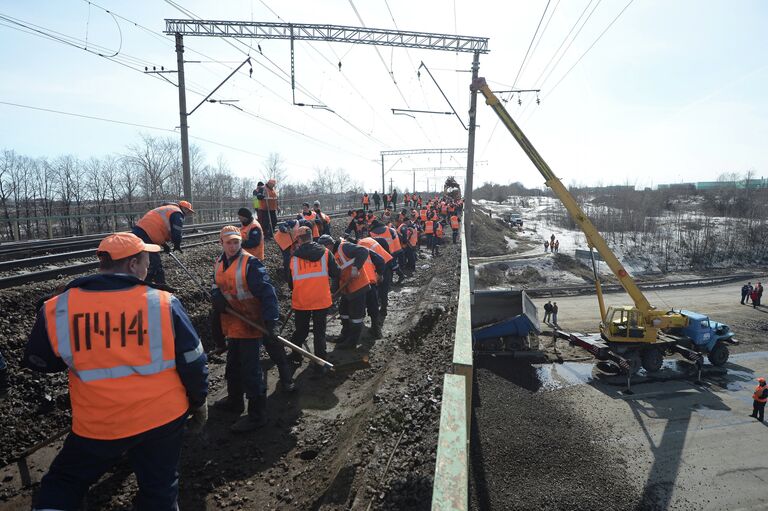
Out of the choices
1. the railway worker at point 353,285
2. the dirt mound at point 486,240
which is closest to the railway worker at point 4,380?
the railway worker at point 353,285

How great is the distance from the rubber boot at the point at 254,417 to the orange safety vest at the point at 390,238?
596 cm

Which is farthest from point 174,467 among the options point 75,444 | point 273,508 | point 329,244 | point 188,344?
point 329,244

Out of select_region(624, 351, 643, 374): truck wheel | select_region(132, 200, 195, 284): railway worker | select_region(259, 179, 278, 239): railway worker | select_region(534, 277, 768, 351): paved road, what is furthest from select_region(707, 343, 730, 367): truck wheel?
select_region(132, 200, 195, 284): railway worker

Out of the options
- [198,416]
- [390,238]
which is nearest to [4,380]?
[198,416]

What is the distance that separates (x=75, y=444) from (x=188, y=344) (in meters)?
0.73

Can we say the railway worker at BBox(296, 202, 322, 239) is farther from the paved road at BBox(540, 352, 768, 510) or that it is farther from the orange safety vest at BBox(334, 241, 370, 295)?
the paved road at BBox(540, 352, 768, 510)

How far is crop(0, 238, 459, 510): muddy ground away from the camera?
279cm

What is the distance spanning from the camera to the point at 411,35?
1461 cm

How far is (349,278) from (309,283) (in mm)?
1218

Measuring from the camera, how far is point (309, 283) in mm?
5262

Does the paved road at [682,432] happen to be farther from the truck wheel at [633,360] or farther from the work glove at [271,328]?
the work glove at [271,328]

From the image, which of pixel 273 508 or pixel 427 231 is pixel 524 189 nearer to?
pixel 427 231

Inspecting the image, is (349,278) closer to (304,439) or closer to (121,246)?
(304,439)

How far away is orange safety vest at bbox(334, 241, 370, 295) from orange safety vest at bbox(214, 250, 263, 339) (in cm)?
217
